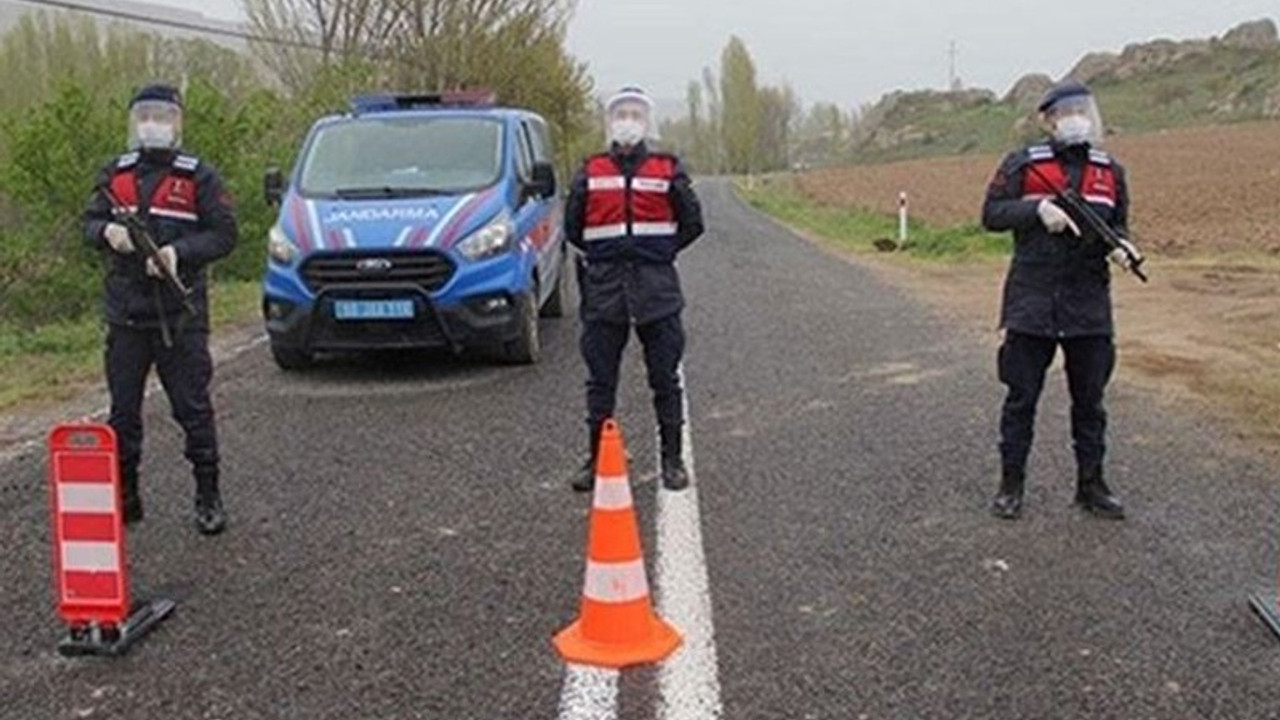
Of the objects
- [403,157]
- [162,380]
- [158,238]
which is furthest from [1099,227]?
[403,157]

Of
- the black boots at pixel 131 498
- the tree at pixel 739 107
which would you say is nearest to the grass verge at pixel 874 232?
the black boots at pixel 131 498

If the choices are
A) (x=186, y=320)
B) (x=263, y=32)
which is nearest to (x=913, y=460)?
(x=186, y=320)

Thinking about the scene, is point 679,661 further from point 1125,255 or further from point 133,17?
point 133,17

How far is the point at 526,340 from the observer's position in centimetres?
949

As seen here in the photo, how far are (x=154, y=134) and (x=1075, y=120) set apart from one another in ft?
12.8

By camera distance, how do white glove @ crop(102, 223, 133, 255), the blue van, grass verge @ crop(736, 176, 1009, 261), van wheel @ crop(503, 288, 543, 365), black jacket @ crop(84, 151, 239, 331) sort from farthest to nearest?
grass verge @ crop(736, 176, 1009, 261), van wheel @ crop(503, 288, 543, 365), the blue van, black jacket @ crop(84, 151, 239, 331), white glove @ crop(102, 223, 133, 255)

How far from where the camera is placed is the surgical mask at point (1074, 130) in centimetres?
549

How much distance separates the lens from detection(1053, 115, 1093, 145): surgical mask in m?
5.49

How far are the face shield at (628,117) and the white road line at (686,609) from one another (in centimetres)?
169

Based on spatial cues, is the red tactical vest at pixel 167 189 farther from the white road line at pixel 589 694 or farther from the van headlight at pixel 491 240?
the van headlight at pixel 491 240

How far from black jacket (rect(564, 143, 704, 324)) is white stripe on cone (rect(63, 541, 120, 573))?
271 centimetres

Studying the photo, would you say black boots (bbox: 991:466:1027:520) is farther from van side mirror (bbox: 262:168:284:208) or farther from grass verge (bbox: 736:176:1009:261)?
van side mirror (bbox: 262:168:284:208)

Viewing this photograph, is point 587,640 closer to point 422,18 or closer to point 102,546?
point 102,546

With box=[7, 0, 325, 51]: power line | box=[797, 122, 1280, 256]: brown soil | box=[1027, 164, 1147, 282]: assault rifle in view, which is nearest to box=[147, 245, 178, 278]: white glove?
box=[1027, 164, 1147, 282]: assault rifle
